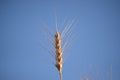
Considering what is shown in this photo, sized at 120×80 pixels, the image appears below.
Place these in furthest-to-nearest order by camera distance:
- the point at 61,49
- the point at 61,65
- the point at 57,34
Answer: the point at 57,34 < the point at 61,49 < the point at 61,65

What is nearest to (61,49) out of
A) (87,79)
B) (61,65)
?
(61,65)

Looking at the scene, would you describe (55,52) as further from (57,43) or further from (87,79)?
(87,79)

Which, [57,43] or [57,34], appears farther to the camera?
[57,34]

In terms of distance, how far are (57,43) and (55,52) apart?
0.14 m

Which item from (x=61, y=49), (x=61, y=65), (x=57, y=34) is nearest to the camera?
(x=61, y=65)

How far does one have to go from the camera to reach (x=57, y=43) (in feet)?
6.68

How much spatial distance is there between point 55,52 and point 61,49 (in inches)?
4.3

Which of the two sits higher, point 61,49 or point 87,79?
point 61,49

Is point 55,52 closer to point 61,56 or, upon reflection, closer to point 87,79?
point 61,56

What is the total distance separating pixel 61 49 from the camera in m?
2.00

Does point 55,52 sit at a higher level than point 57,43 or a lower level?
lower

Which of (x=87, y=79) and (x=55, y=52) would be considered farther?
(x=87, y=79)

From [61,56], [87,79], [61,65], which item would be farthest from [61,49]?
[87,79]

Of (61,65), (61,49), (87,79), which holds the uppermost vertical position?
(61,49)
